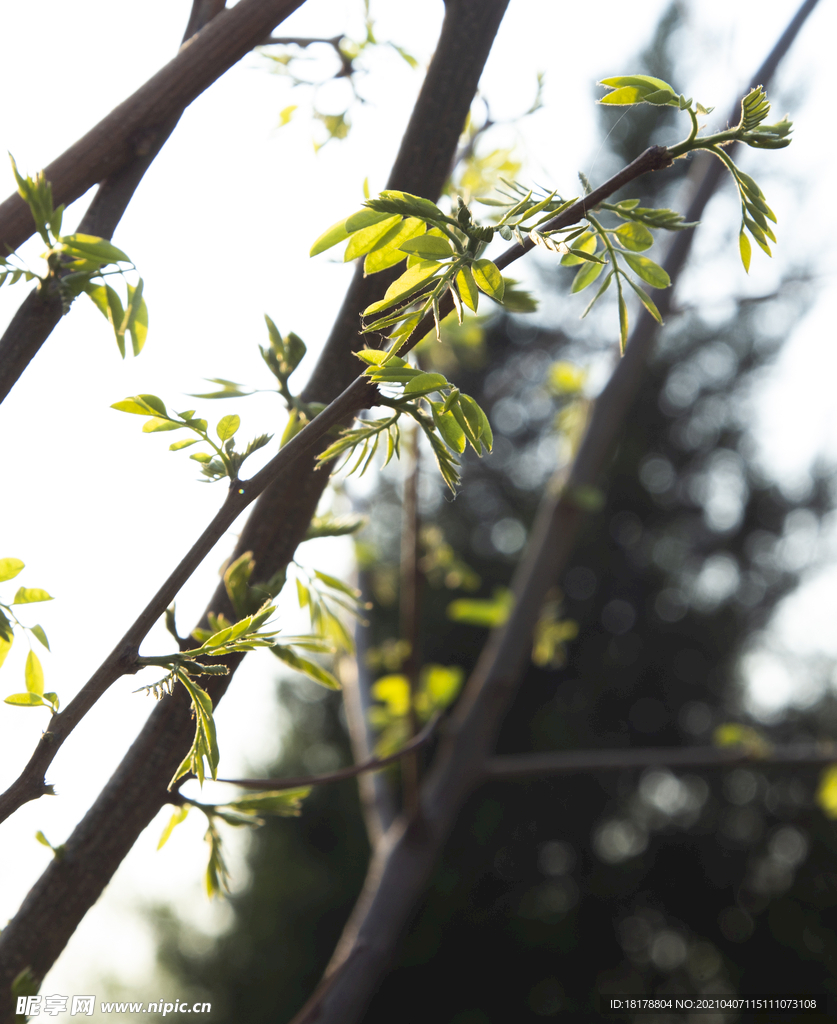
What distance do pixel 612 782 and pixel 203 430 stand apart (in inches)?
169

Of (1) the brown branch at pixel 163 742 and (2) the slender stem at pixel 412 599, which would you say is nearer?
(1) the brown branch at pixel 163 742

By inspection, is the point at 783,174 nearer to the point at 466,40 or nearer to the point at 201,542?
the point at 466,40

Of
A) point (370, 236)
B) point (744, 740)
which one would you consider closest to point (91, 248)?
point (370, 236)

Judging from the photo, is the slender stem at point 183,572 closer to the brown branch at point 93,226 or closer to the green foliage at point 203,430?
the green foliage at point 203,430

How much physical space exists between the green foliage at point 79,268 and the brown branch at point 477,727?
601 millimetres

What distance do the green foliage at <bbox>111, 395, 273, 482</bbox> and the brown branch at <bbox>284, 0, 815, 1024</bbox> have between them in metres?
0.58

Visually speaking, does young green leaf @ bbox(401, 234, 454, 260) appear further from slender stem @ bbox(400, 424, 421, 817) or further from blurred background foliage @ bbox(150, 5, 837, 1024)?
blurred background foliage @ bbox(150, 5, 837, 1024)

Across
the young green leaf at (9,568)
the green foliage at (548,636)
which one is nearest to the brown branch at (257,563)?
the young green leaf at (9,568)

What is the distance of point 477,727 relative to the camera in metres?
0.85

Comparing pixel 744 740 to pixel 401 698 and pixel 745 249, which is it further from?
pixel 745 249

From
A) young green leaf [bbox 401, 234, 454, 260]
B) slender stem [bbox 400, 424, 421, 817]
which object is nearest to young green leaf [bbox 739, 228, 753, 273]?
young green leaf [bbox 401, 234, 454, 260]

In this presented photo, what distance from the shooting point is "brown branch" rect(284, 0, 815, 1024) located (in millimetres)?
678

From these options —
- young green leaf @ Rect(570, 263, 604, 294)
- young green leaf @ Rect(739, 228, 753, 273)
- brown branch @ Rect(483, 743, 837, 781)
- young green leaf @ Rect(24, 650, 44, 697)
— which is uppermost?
young green leaf @ Rect(570, 263, 604, 294)

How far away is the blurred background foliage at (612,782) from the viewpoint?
3492 millimetres
